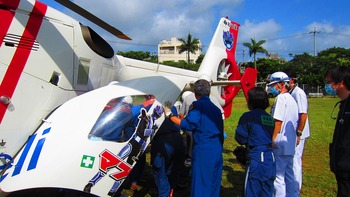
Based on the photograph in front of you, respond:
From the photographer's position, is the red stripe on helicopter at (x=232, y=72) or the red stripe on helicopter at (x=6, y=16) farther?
the red stripe on helicopter at (x=232, y=72)

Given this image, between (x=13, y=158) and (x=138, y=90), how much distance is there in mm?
1681

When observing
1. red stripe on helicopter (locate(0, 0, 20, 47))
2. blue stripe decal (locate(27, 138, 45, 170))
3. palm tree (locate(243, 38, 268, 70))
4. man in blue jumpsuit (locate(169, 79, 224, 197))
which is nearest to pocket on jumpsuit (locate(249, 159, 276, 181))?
man in blue jumpsuit (locate(169, 79, 224, 197))

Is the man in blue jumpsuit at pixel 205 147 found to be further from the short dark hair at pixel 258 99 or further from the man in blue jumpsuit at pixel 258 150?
the short dark hair at pixel 258 99

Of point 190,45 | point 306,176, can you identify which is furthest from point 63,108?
point 190,45

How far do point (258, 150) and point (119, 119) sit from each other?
170cm

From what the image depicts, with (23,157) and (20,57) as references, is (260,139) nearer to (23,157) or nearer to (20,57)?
(23,157)

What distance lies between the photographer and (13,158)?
11.7 feet

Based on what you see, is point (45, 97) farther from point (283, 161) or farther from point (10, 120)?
point (283, 161)

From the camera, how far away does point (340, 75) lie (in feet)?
9.99

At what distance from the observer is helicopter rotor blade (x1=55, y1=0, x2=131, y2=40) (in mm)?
3768

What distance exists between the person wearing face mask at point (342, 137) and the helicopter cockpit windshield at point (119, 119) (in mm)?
2154

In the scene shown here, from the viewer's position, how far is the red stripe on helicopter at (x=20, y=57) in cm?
358

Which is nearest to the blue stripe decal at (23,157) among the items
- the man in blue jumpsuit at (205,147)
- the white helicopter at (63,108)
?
the white helicopter at (63,108)

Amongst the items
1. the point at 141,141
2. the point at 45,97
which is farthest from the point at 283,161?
the point at 45,97
